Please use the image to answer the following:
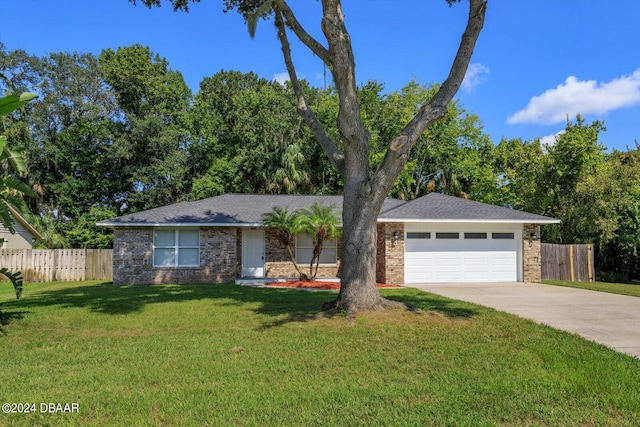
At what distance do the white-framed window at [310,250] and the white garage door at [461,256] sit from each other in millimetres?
3079

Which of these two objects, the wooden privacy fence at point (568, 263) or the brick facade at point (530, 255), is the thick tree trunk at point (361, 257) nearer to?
the brick facade at point (530, 255)

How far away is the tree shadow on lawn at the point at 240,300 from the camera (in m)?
9.02

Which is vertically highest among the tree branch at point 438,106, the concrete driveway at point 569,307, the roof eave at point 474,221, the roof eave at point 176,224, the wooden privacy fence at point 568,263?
the tree branch at point 438,106

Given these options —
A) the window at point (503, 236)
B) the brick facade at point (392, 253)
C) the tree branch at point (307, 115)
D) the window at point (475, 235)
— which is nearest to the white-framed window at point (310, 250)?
the brick facade at point (392, 253)

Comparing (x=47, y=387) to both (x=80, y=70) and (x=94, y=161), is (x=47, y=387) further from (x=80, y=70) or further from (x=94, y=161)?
(x=80, y=70)

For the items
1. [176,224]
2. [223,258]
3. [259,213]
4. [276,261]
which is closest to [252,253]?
[276,261]

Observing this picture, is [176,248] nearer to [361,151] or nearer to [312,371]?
[361,151]

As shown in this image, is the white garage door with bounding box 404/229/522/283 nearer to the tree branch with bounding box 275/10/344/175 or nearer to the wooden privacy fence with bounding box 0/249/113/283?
the tree branch with bounding box 275/10/344/175

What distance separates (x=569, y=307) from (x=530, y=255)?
709cm

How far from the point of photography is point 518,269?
17.0 metres

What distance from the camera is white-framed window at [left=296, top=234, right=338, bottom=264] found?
17719 mm

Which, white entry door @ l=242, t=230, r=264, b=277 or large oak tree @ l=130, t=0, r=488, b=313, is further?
white entry door @ l=242, t=230, r=264, b=277

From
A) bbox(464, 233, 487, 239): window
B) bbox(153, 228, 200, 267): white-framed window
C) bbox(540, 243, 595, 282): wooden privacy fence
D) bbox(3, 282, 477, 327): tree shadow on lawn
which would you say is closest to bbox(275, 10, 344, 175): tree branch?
bbox(3, 282, 477, 327): tree shadow on lawn

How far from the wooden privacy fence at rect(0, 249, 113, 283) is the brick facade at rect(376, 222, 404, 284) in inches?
485
